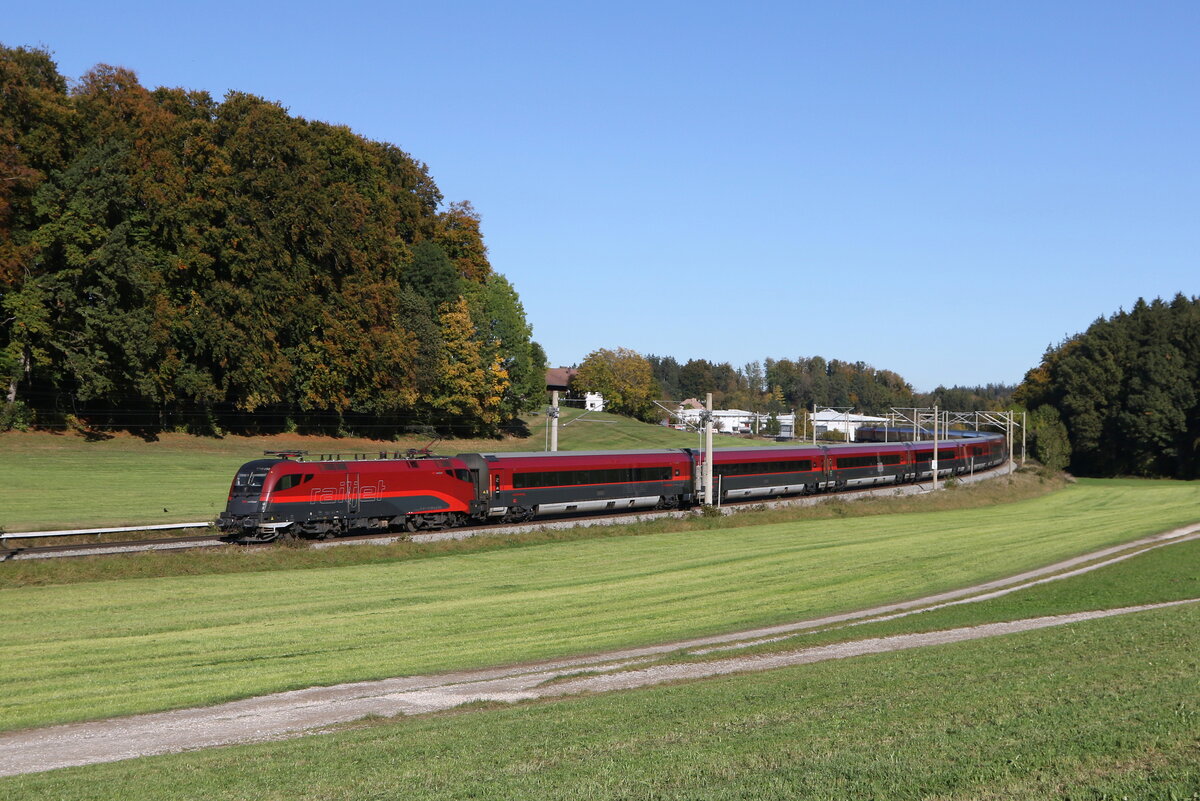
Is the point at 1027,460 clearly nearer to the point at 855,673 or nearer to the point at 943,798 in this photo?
the point at 855,673

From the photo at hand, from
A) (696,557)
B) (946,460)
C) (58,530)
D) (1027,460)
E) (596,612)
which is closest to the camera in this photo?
(596,612)

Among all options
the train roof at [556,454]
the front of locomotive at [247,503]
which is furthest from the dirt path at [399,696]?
the train roof at [556,454]

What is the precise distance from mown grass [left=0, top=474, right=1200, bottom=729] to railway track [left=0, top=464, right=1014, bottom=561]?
2.12 m

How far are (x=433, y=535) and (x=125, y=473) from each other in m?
26.0

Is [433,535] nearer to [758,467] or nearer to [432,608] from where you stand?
[432,608]

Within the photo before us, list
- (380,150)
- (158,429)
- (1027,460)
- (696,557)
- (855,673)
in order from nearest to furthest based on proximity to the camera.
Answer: (855,673), (696,557), (158,429), (380,150), (1027,460)

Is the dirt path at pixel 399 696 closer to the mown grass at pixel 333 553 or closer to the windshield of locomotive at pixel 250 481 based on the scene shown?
the mown grass at pixel 333 553

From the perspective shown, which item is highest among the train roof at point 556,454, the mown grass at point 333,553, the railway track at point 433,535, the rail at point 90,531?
the train roof at point 556,454

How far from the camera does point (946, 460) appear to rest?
84875 mm

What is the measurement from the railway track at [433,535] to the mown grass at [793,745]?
74.8 ft

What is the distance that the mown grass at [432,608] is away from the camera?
72.6 ft

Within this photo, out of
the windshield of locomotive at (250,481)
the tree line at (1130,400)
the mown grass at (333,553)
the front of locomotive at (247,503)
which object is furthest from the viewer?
the tree line at (1130,400)

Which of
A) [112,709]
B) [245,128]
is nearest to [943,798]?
[112,709]

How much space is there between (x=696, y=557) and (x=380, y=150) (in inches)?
2491
